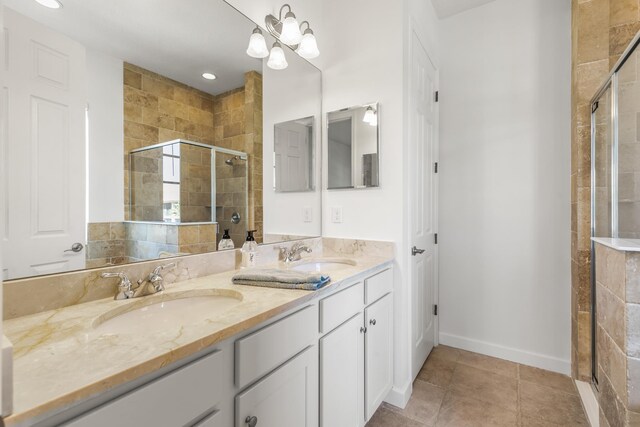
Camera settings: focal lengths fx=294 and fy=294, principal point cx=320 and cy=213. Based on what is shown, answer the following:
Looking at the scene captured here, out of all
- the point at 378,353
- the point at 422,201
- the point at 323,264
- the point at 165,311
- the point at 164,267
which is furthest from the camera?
the point at 422,201

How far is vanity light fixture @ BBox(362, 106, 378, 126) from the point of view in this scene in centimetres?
186

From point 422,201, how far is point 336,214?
638mm

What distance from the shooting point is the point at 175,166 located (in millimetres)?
1285

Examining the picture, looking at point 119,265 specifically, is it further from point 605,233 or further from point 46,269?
point 605,233

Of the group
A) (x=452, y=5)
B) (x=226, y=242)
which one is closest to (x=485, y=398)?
(x=226, y=242)

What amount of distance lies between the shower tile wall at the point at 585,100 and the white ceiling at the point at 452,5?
69 cm


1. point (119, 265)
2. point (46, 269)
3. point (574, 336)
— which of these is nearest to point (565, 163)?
point (574, 336)

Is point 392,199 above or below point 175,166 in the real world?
Result: below

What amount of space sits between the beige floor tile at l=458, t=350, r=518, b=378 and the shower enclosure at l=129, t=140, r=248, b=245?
6.68 ft

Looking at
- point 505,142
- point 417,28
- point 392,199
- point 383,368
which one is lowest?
point 383,368

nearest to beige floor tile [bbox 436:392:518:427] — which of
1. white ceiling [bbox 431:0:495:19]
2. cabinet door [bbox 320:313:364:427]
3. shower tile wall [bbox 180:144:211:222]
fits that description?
cabinet door [bbox 320:313:364:427]

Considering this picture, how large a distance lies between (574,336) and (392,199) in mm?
1574

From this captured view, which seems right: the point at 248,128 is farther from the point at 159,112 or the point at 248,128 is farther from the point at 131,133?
the point at 131,133

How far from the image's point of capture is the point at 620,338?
1.14 m
